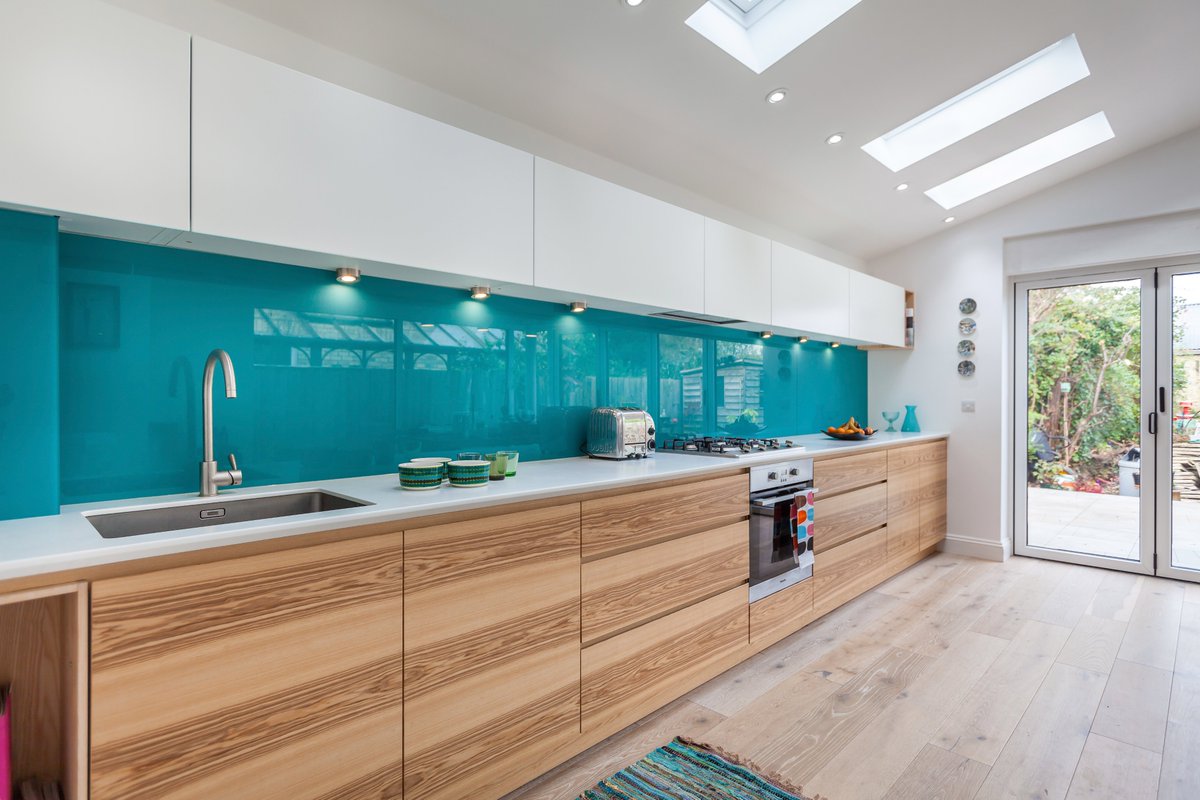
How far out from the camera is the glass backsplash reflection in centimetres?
157

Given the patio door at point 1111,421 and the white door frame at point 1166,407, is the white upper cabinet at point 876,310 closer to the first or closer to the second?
the patio door at point 1111,421

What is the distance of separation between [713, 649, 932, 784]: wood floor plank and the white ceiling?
8.18 ft

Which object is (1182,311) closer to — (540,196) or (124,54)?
(540,196)

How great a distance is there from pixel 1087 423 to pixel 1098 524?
2.34 feet

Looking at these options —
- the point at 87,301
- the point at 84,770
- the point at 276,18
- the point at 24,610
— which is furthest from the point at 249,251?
the point at 84,770

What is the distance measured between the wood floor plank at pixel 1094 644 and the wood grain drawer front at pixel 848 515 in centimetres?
103

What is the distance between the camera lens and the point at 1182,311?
12.5ft

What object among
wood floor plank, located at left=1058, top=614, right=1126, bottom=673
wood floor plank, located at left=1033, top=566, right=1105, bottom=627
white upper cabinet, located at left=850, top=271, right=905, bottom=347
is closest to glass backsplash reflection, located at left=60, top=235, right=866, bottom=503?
white upper cabinet, located at left=850, top=271, right=905, bottom=347

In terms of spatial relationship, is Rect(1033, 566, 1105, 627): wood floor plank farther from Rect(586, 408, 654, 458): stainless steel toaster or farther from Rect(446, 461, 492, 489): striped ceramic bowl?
Rect(446, 461, 492, 489): striped ceramic bowl

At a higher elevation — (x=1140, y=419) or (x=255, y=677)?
(x=1140, y=419)

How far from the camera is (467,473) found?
1.82 metres

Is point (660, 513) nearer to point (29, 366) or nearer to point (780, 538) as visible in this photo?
point (780, 538)

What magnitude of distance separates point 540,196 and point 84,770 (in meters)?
1.92

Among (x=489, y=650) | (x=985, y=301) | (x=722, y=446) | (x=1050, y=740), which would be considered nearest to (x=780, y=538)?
(x=722, y=446)
